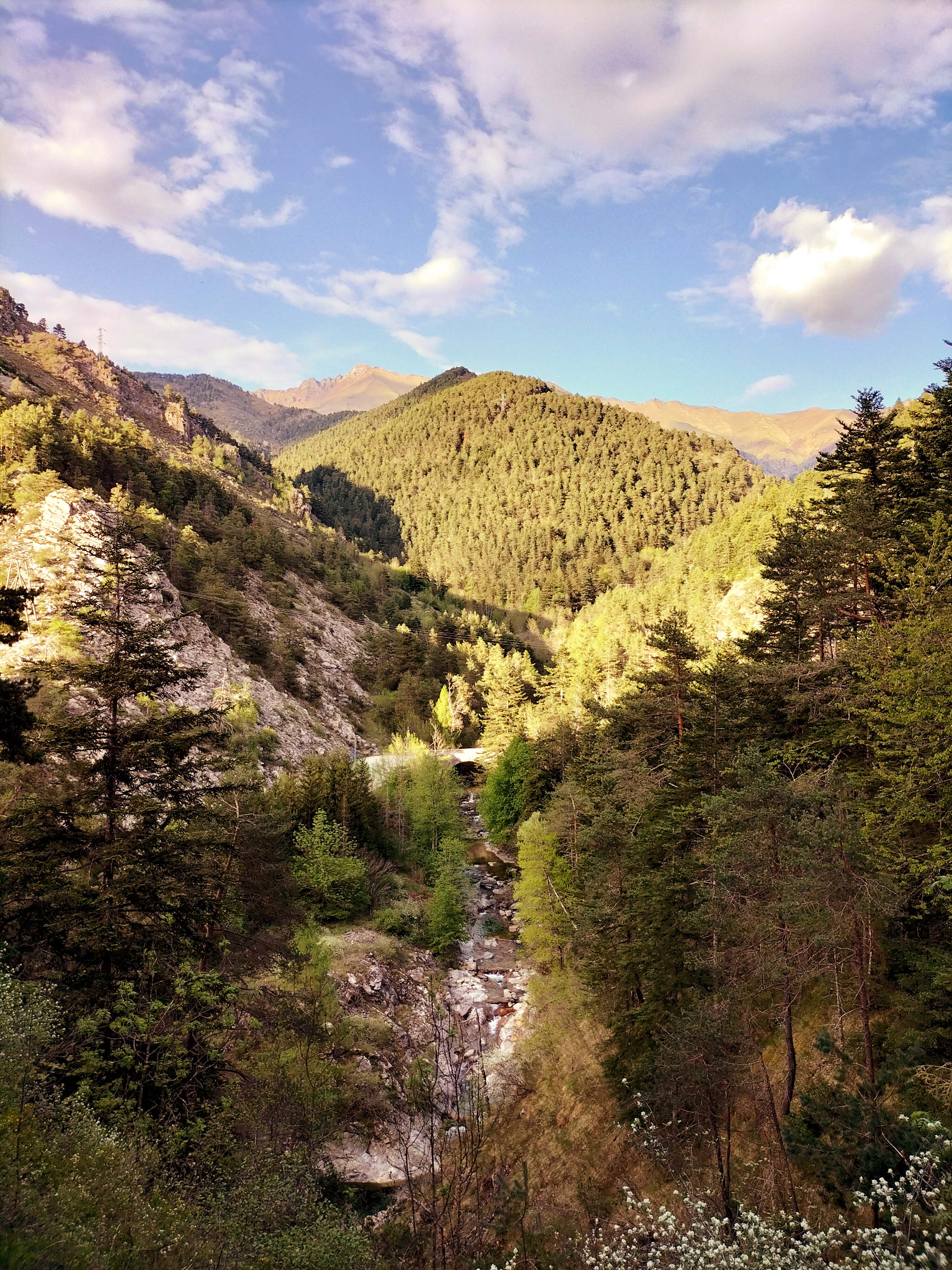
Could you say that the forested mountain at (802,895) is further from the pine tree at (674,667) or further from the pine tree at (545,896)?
the pine tree at (545,896)

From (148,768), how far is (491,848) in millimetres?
48838

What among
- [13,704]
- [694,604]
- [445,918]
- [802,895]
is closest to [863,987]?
[802,895]

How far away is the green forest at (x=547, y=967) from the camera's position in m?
9.82

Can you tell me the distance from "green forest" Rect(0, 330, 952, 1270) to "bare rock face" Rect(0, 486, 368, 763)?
4093mm

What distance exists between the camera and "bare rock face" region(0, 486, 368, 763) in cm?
4109

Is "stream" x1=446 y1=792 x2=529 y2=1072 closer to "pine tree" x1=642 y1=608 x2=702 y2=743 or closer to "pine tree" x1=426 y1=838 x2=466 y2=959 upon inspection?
"pine tree" x1=426 y1=838 x2=466 y2=959

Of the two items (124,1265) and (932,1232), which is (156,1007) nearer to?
(124,1265)

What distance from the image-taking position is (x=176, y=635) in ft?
185

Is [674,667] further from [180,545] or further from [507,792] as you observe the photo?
[180,545]

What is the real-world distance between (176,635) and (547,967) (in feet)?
145

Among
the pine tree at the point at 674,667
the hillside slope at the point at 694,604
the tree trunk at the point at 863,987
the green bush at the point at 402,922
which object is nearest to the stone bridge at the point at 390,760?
the green bush at the point at 402,922

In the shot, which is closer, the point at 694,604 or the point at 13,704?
the point at 13,704

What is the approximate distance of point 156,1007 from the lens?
11391 millimetres

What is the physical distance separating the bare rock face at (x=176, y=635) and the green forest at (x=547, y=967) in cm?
409
